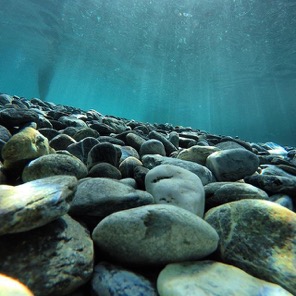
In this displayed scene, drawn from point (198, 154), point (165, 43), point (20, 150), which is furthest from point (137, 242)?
point (165, 43)

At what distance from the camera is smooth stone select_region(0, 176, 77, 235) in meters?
0.99

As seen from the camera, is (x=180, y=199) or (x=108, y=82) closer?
(x=180, y=199)

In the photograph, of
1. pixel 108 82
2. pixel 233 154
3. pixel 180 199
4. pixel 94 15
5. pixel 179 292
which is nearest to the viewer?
pixel 179 292

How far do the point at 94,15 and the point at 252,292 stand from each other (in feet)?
83.1

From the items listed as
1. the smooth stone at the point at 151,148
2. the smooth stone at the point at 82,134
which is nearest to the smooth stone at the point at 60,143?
the smooth stone at the point at 82,134

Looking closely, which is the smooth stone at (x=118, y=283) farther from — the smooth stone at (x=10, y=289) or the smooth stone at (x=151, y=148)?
the smooth stone at (x=151, y=148)

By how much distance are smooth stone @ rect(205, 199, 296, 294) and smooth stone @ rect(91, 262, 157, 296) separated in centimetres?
56

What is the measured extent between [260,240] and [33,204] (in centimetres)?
128

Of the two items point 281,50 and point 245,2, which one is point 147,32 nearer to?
point 245,2

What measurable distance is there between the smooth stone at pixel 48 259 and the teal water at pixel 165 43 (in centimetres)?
1957

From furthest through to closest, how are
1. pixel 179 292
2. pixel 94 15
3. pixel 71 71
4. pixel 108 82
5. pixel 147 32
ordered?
1. pixel 108 82
2. pixel 71 71
3. pixel 147 32
4. pixel 94 15
5. pixel 179 292

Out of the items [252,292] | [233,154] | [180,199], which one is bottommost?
[252,292]

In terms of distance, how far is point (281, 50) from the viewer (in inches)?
901

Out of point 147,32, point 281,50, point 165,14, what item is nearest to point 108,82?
point 147,32
